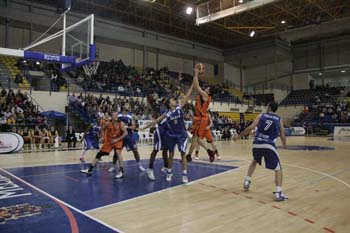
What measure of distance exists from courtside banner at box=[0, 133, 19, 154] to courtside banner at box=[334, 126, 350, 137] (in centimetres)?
2424

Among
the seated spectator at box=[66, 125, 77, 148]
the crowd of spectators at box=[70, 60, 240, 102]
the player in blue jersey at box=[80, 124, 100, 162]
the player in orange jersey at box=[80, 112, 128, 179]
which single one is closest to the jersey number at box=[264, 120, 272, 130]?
the player in orange jersey at box=[80, 112, 128, 179]

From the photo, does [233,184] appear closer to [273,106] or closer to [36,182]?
[273,106]

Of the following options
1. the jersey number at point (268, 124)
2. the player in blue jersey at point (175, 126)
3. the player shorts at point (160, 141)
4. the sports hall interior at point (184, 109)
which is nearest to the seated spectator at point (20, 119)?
the sports hall interior at point (184, 109)

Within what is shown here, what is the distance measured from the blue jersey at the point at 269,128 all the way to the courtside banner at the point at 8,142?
1131cm

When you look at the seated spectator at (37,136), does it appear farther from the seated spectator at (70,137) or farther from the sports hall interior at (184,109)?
the seated spectator at (70,137)

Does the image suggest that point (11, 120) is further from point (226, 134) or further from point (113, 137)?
point (226, 134)

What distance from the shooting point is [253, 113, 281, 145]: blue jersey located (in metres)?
5.57

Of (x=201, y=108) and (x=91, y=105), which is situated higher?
(x=91, y=105)

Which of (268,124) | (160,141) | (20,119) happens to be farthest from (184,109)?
(268,124)

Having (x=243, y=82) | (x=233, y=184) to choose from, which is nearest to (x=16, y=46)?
(x=233, y=184)

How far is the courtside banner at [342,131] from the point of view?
26.5 metres

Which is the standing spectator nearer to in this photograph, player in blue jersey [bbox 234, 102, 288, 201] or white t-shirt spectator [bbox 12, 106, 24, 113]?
white t-shirt spectator [bbox 12, 106, 24, 113]

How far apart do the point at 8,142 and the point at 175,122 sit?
9.57 m

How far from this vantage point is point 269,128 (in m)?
5.58
